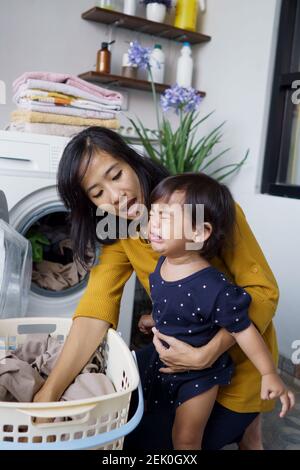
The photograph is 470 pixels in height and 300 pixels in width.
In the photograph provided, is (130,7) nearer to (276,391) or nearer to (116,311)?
(116,311)

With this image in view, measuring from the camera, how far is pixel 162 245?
107 centimetres

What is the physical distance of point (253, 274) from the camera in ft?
3.62

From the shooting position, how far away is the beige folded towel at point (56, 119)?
187cm

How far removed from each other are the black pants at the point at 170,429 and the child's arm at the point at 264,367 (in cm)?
20

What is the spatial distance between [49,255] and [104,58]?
3.82 ft

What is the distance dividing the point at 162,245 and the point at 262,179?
152 centimetres

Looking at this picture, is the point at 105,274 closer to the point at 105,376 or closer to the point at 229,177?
the point at 105,376

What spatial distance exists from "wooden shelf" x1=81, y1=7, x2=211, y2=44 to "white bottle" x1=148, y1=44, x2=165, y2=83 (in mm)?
103

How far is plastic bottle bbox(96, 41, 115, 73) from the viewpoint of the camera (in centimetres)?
252

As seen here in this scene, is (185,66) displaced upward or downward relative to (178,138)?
upward

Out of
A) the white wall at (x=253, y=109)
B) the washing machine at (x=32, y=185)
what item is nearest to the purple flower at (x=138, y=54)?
the white wall at (x=253, y=109)

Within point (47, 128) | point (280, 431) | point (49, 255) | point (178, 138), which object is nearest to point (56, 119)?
point (47, 128)

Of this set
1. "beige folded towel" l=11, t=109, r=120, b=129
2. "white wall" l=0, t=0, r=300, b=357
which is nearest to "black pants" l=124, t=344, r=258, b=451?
"white wall" l=0, t=0, r=300, b=357

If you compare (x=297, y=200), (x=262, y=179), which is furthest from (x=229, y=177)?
(x=297, y=200)
